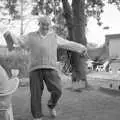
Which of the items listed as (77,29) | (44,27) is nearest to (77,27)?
(77,29)

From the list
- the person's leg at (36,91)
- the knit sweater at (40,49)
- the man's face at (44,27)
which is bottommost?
the person's leg at (36,91)

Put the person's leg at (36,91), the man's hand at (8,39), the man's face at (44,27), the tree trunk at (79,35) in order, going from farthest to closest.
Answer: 1. the tree trunk at (79,35)
2. the man's face at (44,27)
3. the person's leg at (36,91)
4. the man's hand at (8,39)

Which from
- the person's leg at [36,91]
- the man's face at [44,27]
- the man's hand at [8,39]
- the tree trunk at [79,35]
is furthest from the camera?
the tree trunk at [79,35]

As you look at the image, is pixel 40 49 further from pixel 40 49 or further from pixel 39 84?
pixel 39 84

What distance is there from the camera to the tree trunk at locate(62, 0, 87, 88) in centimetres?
918

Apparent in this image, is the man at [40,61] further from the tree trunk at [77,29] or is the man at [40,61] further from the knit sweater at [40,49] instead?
the tree trunk at [77,29]

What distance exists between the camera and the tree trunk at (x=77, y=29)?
918 cm

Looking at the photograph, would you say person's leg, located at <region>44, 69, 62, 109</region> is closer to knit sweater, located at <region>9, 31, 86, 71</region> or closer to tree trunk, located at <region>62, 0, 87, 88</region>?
knit sweater, located at <region>9, 31, 86, 71</region>

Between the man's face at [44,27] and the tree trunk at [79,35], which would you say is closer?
the man's face at [44,27]

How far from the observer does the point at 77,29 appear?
30.8 ft

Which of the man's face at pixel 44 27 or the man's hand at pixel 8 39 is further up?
the man's face at pixel 44 27

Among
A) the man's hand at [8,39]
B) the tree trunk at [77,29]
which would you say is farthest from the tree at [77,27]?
the man's hand at [8,39]

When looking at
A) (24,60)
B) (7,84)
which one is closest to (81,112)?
(7,84)

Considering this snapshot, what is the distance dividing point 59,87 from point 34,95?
0.41 m
